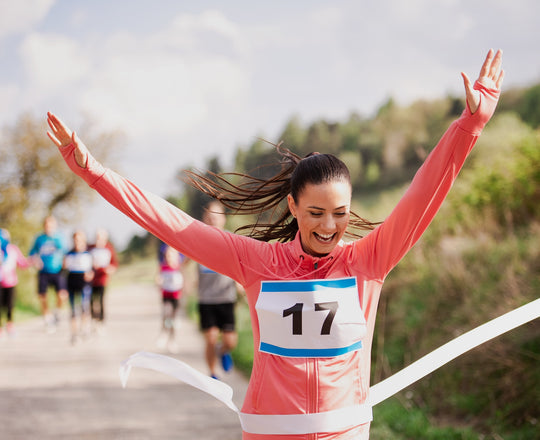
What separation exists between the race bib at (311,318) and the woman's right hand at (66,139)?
2.72 ft

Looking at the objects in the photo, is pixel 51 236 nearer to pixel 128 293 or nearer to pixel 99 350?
pixel 99 350

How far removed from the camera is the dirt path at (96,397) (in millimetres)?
5605

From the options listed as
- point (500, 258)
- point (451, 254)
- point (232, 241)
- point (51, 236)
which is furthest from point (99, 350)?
point (232, 241)

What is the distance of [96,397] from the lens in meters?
6.79

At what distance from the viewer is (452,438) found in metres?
4.81

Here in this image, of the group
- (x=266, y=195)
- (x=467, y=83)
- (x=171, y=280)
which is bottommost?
(x=171, y=280)

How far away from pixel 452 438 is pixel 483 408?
0.57m

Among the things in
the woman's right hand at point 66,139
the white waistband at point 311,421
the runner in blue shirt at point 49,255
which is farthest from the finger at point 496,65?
the runner in blue shirt at point 49,255

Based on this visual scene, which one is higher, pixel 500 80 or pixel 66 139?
pixel 500 80

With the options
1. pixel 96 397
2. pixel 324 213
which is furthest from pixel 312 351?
pixel 96 397

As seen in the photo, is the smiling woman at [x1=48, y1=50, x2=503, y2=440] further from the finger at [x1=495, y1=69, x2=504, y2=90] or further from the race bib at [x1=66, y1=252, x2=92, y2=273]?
the race bib at [x1=66, y1=252, x2=92, y2=273]

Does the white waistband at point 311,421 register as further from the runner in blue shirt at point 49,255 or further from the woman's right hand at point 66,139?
the runner in blue shirt at point 49,255

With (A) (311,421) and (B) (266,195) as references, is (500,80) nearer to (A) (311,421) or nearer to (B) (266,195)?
(B) (266,195)

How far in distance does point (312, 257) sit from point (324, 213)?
19cm
